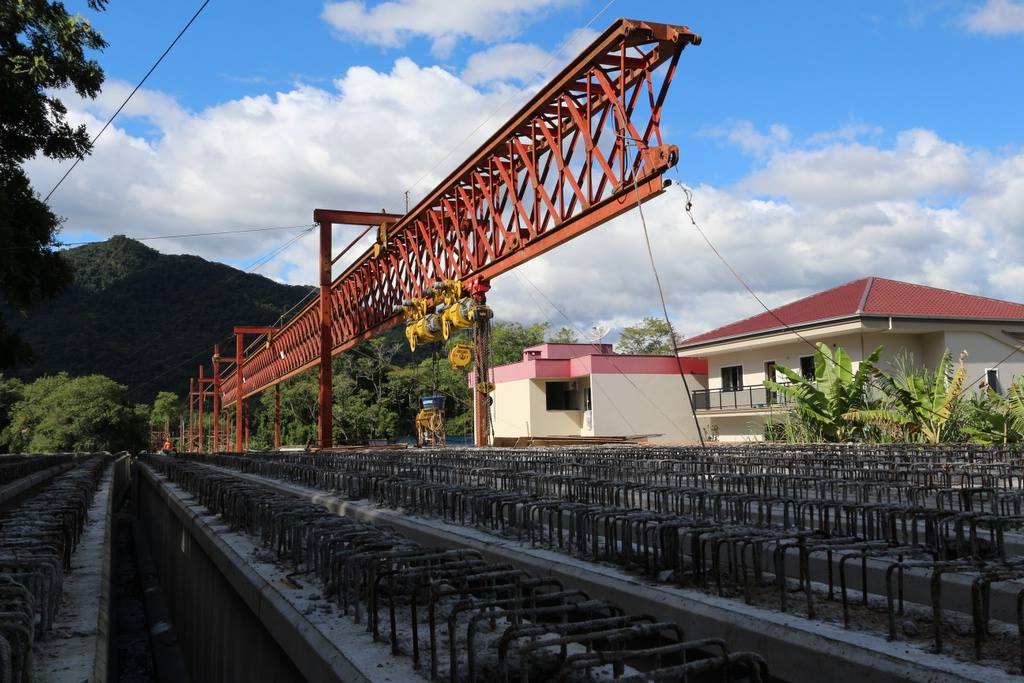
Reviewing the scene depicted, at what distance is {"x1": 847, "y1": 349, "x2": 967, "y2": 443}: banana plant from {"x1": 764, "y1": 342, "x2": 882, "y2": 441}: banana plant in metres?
0.97

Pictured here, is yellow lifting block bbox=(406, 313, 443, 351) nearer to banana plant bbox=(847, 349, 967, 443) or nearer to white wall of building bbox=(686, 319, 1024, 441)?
banana plant bbox=(847, 349, 967, 443)

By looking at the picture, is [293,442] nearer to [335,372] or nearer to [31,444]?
[335,372]

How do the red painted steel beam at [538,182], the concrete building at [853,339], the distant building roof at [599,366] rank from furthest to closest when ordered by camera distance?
1. the distant building roof at [599,366]
2. the concrete building at [853,339]
3. the red painted steel beam at [538,182]

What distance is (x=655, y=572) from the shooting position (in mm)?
5590

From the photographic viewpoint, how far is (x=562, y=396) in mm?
43844

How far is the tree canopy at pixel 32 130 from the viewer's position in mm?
15258

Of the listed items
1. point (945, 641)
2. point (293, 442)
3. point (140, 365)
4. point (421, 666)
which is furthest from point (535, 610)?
point (140, 365)

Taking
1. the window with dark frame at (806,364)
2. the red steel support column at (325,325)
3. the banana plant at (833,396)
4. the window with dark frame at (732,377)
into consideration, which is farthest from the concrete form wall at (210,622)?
the window with dark frame at (732,377)

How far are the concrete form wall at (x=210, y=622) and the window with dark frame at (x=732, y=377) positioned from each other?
2674cm

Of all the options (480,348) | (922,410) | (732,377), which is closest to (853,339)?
(732,377)

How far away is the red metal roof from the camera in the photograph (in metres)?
29.6

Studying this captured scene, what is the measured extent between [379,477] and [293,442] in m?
66.9

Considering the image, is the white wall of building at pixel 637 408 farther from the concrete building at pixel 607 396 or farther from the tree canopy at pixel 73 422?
the tree canopy at pixel 73 422

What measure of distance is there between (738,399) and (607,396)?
7.17 m
